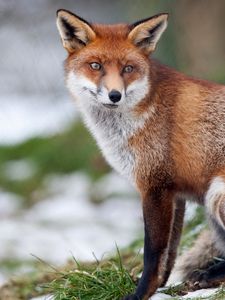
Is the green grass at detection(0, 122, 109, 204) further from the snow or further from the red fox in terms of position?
the red fox

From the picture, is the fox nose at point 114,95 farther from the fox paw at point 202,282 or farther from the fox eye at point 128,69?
the fox paw at point 202,282

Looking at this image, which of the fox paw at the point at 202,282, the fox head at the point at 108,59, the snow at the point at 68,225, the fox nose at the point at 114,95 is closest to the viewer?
the fox nose at the point at 114,95

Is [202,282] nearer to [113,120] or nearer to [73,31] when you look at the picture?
[113,120]

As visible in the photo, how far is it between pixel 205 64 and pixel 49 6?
3.39 metres

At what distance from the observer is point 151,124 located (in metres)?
5.55

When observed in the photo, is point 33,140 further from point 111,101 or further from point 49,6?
point 111,101

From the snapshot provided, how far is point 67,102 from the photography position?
1577 centimetres

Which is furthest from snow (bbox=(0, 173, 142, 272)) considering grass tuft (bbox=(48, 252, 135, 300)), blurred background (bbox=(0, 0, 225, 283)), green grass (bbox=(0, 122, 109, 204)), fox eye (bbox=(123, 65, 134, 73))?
fox eye (bbox=(123, 65, 134, 73))

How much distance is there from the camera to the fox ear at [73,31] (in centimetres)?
560

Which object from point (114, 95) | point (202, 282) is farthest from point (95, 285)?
point (114, 95)

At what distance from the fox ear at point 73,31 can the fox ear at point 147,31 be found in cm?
30

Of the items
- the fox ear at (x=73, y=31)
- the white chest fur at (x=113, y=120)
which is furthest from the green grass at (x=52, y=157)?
the fox ear at (x=73, y=31)

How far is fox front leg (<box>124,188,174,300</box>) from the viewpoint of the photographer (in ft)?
17.7

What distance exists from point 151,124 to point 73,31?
88cm
